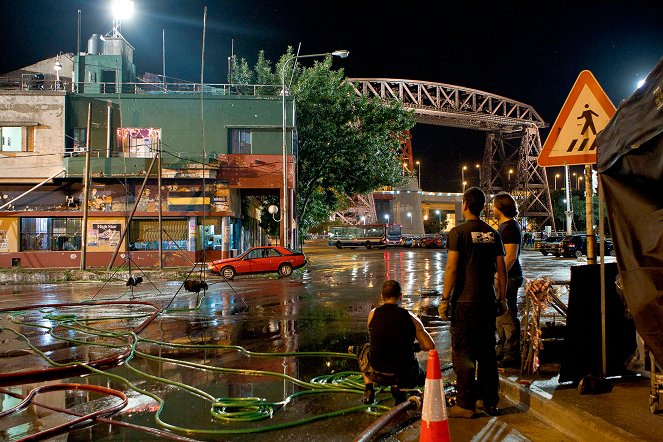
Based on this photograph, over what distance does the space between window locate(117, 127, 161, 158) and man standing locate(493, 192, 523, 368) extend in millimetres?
27391

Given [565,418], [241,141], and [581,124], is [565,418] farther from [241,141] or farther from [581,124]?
[241,141]

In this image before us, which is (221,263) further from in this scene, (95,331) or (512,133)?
(512,133)

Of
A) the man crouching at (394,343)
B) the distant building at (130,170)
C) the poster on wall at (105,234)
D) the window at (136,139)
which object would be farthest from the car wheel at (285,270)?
the man crouching at (394,343)

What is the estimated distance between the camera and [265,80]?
122ft

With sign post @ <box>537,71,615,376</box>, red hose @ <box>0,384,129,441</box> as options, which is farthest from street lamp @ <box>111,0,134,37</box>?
sign post @ <box>537,71,615,376</box>

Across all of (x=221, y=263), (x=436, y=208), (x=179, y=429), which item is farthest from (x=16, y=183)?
(x=436, y=208)

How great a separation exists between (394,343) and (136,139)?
2898 cm

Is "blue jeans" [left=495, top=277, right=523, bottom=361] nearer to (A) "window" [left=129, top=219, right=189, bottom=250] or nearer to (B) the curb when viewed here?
(B) the curb

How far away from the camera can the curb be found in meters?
4.17

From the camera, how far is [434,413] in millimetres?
3701

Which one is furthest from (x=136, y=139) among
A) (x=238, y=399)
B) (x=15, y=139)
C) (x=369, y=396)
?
(x=369, y=396)

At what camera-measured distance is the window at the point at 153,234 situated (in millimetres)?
29344

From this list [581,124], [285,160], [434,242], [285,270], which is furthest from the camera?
A: [434,242]

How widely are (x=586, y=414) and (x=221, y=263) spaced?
2003cm
